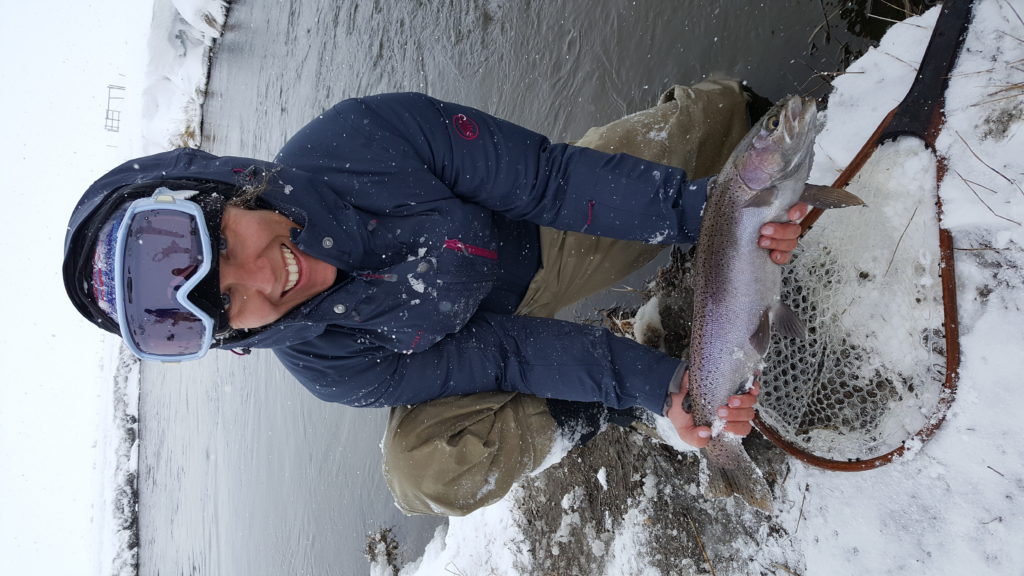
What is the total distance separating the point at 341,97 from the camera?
7.61m

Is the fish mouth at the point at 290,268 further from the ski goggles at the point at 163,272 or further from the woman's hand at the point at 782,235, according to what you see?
the woman's hand at the point at 782,235


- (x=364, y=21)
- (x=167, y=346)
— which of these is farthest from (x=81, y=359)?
(x=167, y=346)

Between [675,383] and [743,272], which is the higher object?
[743,272]

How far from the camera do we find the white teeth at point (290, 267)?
2.01 m

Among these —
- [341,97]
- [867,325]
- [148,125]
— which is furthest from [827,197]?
[148,125]

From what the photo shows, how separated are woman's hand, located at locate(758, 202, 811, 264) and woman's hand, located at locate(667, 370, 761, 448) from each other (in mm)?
558

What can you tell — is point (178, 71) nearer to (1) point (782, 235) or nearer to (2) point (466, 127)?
(2) point (466, 127)

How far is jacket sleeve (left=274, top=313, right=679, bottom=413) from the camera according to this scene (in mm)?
2512

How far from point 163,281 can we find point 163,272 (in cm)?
3

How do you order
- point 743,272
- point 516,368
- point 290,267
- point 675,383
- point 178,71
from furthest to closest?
point 178,71, point 516,368, point 675,383, point 743,272, point 290,267

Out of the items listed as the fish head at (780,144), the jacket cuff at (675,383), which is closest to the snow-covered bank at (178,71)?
the jacket cuff at (675,383)

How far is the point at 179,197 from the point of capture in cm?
189

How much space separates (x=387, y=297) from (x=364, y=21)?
6250 mm

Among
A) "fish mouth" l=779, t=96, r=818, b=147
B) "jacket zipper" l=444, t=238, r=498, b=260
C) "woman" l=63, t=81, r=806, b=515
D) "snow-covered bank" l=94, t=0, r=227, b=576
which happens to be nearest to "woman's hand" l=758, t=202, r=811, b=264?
"woman" l=63, t=81, r=806, b=515
